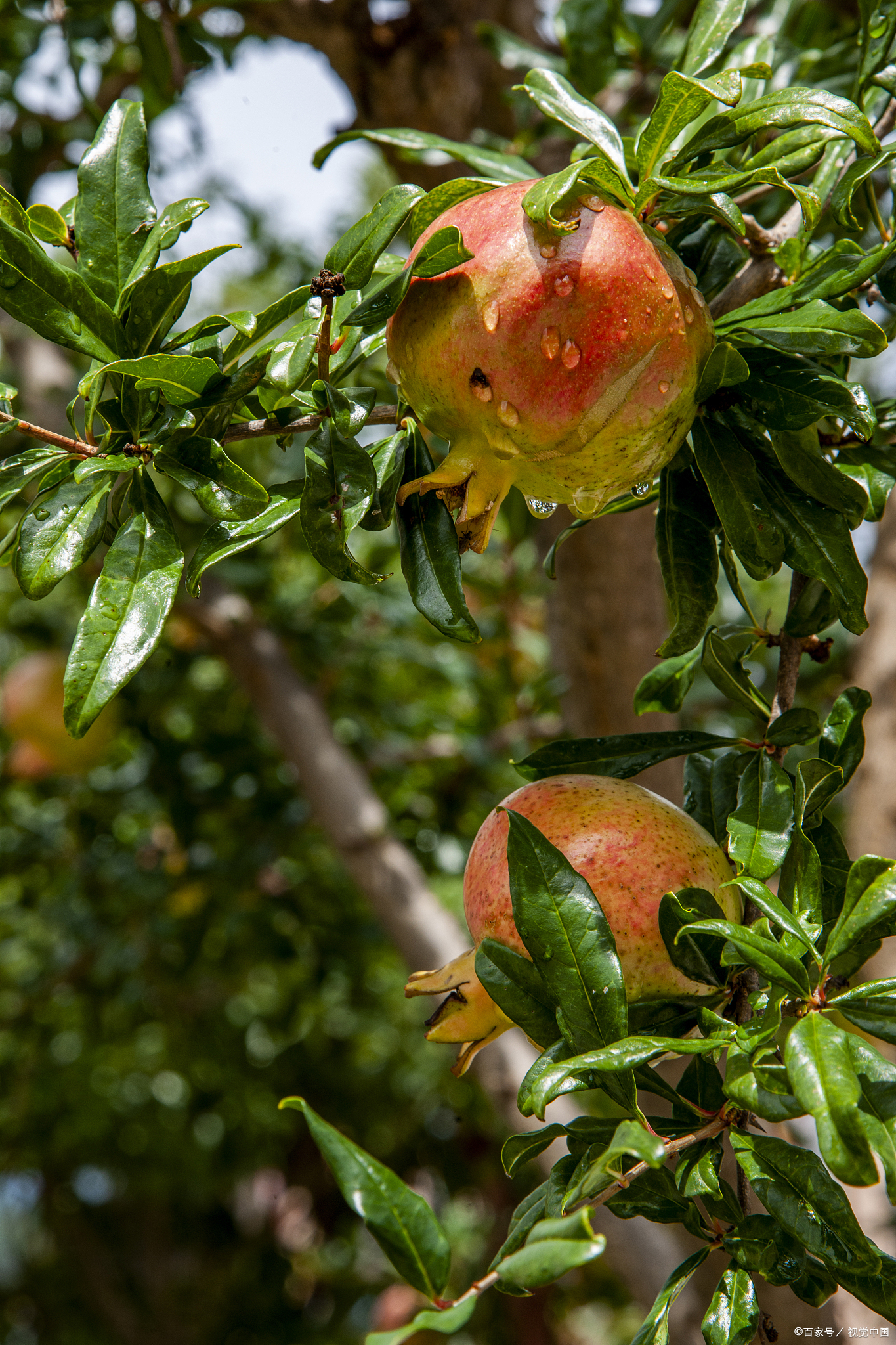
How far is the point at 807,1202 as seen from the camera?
1.35 feet

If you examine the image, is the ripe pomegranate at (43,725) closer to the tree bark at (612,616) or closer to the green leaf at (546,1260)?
the tree bark at (612,616)

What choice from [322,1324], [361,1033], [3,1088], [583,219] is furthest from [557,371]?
[322,1324]

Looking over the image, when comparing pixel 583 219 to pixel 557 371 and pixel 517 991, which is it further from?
pixel 517 991

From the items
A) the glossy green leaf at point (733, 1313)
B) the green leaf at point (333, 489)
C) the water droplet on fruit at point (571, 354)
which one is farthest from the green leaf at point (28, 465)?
the glossy green leaf at point (733, 1313)

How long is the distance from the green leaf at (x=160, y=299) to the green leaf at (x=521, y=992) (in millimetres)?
306

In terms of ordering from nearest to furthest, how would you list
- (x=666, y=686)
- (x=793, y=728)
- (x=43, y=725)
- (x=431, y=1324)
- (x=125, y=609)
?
(x=431, y=1324) → (x=125, y=609) → (x=793, y=728) → (x=666, y=686) → (x=43, y=725)

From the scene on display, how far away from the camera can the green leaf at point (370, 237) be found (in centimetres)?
45

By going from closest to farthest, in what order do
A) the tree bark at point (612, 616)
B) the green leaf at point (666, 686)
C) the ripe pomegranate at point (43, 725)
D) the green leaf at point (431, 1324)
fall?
the green leaf at point (431, 1324), the green leaf at point (666, 686), the tree bark at point (612, 616), the ripe pomegranate at point (43, 725)

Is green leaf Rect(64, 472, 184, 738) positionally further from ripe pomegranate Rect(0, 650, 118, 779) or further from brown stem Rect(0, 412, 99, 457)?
ripe pomegranate Rect(0, 650, 118, 779)

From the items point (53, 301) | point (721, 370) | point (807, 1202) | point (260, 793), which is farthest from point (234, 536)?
point (260, 793)

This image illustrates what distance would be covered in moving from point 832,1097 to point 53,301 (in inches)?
17.6

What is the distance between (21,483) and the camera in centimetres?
47

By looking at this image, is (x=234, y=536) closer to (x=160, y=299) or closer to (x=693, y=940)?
(x=160, y=299)

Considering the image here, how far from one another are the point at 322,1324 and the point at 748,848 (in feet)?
12.6
